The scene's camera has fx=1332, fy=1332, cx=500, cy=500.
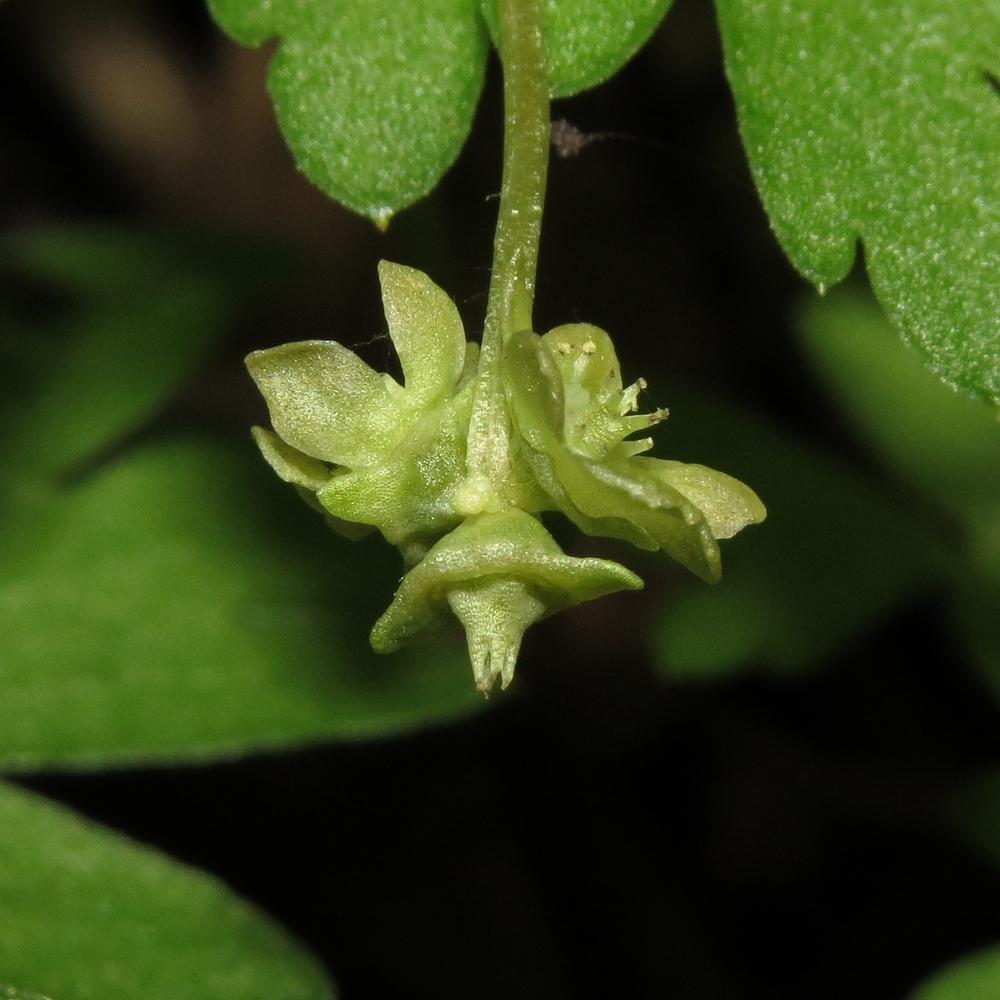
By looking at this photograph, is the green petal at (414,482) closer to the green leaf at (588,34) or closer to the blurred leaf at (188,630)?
the green leaf at (588,34)

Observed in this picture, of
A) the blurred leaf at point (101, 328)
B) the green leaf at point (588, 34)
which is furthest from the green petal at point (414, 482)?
the blurred leaf at point (101, 328)

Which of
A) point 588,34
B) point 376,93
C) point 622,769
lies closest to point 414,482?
point 376,93

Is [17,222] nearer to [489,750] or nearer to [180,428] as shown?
[180,428]

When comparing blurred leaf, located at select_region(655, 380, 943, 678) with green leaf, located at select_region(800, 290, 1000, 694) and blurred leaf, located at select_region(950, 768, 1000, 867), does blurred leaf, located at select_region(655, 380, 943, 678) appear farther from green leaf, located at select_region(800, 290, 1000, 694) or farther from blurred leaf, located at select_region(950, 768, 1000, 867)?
blurred leaf, located at select_region(950, 768, 1000, 867)

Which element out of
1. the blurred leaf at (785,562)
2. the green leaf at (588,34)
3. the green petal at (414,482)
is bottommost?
the blurred leaf at (785,562)

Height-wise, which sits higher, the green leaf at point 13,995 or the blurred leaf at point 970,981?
the blurred leaf at point 970,981

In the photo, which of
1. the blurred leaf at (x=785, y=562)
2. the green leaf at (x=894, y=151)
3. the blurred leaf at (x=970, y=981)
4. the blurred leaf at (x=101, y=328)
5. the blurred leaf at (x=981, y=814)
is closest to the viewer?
the green leaf at (x=894, y=151)

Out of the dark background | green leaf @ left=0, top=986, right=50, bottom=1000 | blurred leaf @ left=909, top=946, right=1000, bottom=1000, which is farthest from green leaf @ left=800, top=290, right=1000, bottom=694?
green leaf @ left=0, top=986, right=50, bottom=1000

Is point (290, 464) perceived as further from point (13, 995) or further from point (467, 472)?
point (13, 995)
